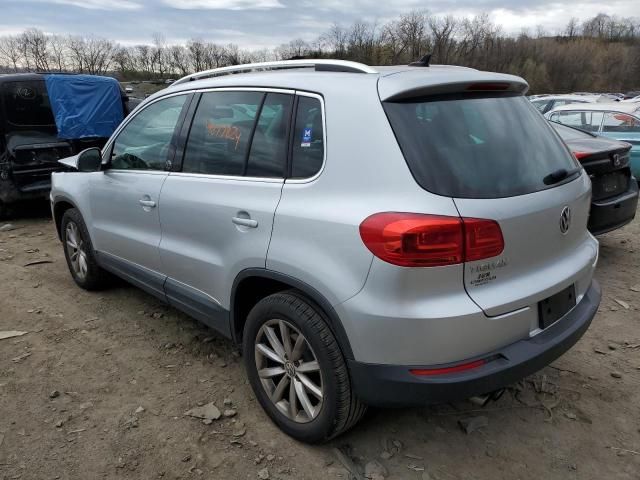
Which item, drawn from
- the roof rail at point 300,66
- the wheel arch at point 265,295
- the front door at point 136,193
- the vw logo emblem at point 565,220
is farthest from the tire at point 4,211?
the vw logo emblem at point 565,220

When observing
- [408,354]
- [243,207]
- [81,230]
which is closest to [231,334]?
[243,207]

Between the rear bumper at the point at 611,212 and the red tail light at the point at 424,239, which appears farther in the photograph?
the rear bumper at the point at 611,212

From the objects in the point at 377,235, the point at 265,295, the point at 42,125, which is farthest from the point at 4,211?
the point at 377,235

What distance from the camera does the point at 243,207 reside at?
8.59ft

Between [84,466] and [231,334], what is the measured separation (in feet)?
3.10

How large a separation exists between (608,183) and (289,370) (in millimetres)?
3748

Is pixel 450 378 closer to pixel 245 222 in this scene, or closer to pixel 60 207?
pixel 245 222

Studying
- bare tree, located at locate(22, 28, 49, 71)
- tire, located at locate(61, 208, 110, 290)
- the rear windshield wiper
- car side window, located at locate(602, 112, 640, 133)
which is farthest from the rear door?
bare tree, located at locate(22, 28, 49, 71)

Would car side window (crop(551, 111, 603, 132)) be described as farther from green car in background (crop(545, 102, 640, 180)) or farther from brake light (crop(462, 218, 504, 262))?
brake light (crop(462, 218, 504, 262))

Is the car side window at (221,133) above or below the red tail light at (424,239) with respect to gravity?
above

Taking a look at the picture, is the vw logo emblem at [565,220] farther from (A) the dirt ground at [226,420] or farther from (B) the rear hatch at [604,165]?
(B) the rear hatch at [604,165]

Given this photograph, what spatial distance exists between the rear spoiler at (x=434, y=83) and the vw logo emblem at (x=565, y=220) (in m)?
0.67

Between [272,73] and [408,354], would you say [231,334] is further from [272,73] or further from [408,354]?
[272,73]

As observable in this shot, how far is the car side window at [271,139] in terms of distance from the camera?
Answer: 2572 millimetres
